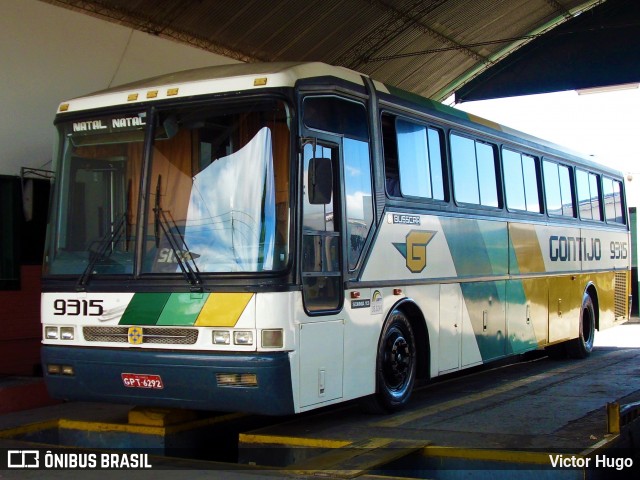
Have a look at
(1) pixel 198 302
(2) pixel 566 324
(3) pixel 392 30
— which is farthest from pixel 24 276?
(3) pixel 392 30

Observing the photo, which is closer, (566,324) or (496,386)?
(496,386)

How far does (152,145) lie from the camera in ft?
26.1

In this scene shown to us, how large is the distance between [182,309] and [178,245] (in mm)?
548

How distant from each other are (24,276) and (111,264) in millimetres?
5027

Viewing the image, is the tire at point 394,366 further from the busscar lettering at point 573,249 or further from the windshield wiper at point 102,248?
the busscar lettering at point 573,249

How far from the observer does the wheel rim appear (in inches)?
355

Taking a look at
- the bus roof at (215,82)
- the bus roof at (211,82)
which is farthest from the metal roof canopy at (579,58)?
the bus roof at (211,82)

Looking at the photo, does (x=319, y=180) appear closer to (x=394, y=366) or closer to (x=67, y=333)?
(x=394, y=366)

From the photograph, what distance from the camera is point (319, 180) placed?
756cm

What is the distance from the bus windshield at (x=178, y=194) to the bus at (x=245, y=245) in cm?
1

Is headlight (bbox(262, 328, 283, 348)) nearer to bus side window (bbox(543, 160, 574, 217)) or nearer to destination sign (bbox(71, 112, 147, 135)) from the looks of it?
destination sign (bbox(71, 112, 147, 135))

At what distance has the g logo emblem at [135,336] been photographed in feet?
25.5

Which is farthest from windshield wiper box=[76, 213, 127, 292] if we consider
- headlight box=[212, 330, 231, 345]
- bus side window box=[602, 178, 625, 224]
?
bus side window box=[602, 178, 625, 224]

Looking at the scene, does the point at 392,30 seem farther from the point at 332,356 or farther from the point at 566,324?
the point at 332,356
